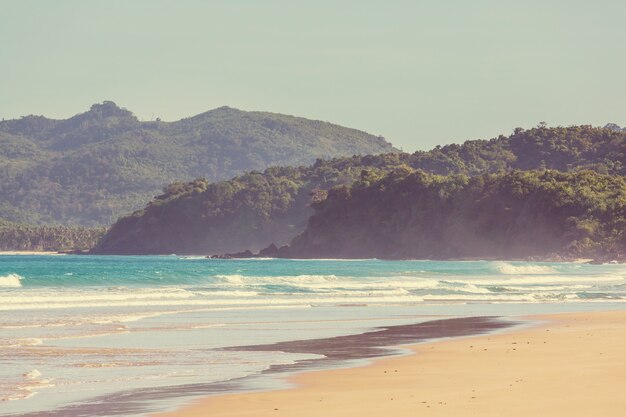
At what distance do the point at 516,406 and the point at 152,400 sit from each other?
4.61 meters

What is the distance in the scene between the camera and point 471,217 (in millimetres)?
130875

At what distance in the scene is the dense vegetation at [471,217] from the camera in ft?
380

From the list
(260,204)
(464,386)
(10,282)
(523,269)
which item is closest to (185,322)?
(464,386)

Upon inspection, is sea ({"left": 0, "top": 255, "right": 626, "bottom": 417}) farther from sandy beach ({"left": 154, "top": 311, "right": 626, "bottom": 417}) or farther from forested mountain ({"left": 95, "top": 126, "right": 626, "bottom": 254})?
forested mountain ({"left": 95, "top": 126, "right": 626, "bottom": 254})

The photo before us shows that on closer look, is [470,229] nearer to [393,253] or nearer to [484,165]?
[393,253]

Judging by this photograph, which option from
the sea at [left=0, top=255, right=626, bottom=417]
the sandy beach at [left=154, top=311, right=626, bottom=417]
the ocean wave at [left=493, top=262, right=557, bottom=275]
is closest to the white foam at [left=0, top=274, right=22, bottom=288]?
the sea at [left=0, top=255, right=626, bottom=417]

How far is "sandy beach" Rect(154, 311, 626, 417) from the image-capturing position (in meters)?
13.4

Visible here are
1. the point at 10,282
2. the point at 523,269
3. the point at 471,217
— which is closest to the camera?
the point at 10,282

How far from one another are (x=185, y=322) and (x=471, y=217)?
344ft

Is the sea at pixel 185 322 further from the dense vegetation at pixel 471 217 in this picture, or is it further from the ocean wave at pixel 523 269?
the dense vegetation at pixel 471 217

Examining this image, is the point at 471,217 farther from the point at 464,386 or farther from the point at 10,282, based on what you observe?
the point at 464,386

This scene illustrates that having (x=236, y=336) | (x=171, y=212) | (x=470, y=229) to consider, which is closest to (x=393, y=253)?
(x=470, y=229)

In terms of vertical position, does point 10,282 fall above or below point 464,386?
above

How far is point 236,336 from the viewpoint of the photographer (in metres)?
24.1
